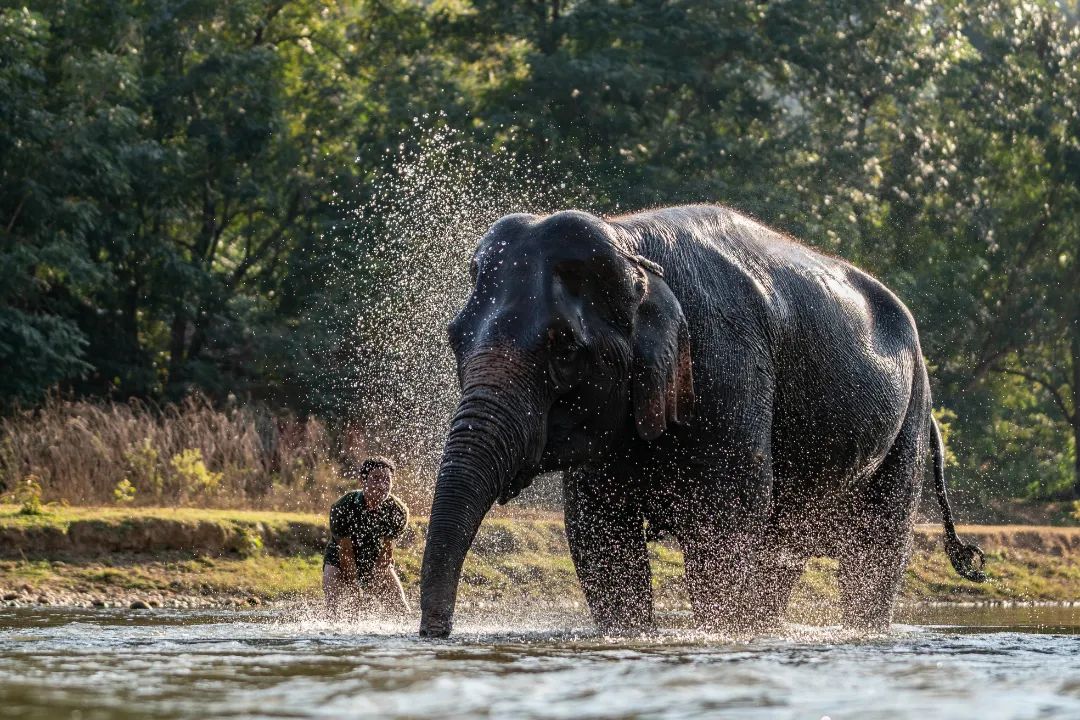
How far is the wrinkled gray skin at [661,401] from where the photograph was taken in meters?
7.41

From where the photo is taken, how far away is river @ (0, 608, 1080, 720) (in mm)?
5172

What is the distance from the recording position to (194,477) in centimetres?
1781

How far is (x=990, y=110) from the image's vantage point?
3647 cm

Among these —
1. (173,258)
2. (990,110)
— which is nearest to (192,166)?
(173,258)

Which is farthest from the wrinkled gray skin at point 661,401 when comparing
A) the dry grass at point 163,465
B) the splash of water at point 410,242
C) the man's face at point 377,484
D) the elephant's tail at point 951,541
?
the splash of water at point 410,242

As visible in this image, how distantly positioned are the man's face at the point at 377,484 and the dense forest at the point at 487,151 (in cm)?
1235

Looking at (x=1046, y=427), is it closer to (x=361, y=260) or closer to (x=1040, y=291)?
(x=1040, y=291)

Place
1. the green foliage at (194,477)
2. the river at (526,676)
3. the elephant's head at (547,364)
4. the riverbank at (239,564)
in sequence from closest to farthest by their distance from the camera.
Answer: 1. the river at (526,676)
2. the elephant's head at (547,364)
3. the riverbank at (239,564)
4. the green foliage at (194,477)

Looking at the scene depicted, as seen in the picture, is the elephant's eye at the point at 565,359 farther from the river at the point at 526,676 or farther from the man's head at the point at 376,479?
the man's head at the point at 376,479

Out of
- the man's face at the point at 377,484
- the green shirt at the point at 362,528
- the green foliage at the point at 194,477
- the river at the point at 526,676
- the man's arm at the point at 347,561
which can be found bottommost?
the river at the point at 526,676

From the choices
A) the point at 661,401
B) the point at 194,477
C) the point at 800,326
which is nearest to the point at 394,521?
the point at 800,326

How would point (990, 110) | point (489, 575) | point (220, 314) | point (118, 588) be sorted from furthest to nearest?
point (990, 110)
point (220, 314)
point (489, 575)
point (118, 588)

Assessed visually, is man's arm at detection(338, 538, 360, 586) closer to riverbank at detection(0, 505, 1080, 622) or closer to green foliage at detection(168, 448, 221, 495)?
riverbank at detection(0, 505, 1080, 622)

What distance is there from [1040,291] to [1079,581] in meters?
18.0
